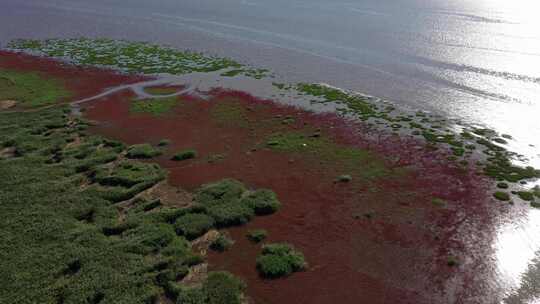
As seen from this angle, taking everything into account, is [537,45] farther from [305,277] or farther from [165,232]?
[165,232]

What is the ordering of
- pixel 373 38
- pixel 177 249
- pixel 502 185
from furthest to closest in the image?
1. pixel 373 38
2. pixel 502 185
3. pixel 177 249

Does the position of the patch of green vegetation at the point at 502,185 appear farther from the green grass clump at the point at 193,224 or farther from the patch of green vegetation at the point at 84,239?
the green grass clump at the point at 193,224

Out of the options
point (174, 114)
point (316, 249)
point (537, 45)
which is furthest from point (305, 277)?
point (537, 45)

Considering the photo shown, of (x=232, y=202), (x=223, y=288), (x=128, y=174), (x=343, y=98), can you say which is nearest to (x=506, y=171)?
(x=343, y=98)

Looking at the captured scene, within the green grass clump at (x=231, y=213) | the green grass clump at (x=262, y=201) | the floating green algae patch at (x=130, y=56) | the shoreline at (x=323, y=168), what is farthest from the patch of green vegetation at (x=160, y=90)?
the green grass clump at (x=231, y=213)

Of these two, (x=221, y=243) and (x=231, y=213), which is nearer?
(x=221, y=243)

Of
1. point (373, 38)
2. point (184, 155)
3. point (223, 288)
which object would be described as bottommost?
point (223, 288)

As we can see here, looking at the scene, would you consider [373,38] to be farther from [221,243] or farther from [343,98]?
[221,243]
